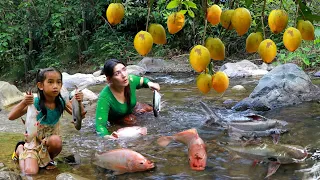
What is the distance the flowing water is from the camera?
358 centimetres

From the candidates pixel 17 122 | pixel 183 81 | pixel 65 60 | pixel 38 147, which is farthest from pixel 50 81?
pixel 65 60

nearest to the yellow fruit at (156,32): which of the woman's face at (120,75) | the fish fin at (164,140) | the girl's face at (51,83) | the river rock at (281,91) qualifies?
the girl's face at (51,83)

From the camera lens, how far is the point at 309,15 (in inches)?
42.1

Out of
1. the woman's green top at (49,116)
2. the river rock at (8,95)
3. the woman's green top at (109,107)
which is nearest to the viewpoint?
the woman's green top at (49,116)

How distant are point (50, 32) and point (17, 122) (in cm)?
1107

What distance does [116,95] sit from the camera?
534cm

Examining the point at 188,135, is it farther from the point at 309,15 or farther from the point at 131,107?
the point at 309,15

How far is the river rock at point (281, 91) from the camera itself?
6.40m

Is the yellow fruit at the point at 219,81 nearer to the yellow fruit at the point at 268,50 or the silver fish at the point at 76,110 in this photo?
the yellow fruit at the point at 268,50

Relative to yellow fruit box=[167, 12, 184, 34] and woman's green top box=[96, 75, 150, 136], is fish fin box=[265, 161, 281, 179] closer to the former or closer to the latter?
woman's green top box=[96, 75, 150, 136]

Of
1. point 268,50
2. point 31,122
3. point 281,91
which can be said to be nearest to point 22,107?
point 31,122

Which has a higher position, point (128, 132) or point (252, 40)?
point (252, 40)

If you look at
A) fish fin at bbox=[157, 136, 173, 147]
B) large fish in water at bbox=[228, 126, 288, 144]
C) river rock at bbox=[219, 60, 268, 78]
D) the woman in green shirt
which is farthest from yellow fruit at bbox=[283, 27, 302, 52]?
river rock at bbox=[219, 60, 268, 78]

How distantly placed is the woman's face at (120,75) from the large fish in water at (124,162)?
1.56m
